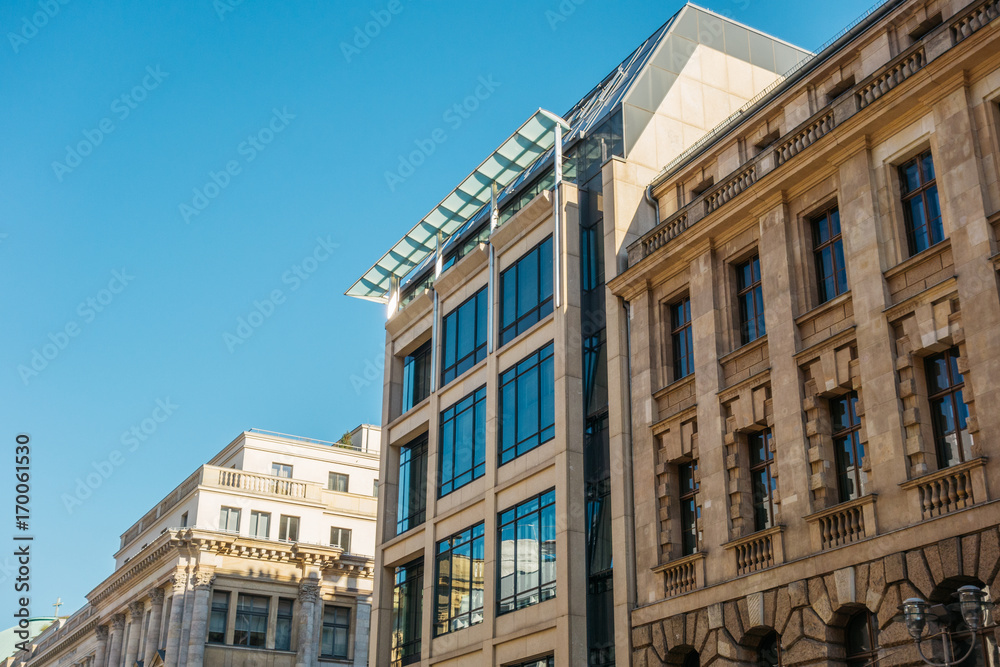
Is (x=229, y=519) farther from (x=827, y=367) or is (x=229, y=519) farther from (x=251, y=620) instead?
(x=827, y=367)

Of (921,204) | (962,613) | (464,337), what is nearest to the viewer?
(962,613)

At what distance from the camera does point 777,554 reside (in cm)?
2492

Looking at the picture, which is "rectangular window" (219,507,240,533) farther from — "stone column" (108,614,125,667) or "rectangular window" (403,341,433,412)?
"rectangular window" (403,341,433,412)

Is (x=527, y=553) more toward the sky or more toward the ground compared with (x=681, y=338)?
more toward the ground

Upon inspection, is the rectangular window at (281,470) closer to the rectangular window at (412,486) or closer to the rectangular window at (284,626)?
the rectangular window at (284,626)

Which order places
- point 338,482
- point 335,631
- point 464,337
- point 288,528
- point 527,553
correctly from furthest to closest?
1. point 338,482
2. point 335,631
3. point 288,528
4. point 464,337
5. point 527,553

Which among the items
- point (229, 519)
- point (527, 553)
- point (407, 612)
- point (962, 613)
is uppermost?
point (229, 519)

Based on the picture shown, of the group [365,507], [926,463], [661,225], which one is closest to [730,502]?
[926,463]

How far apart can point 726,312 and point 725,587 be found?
22.9 ft

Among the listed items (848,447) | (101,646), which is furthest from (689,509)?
(101,646)

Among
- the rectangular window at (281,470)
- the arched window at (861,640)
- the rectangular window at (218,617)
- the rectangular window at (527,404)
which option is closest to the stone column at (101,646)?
the rectangular window at (218,617)

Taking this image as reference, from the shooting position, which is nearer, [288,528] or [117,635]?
[288,528]

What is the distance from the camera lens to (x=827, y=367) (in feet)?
81.5

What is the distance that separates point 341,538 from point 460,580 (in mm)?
30406
